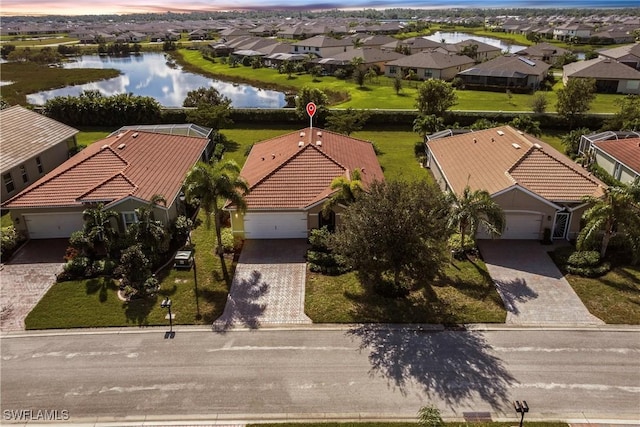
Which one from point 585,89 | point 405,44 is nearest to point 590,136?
point 585,89

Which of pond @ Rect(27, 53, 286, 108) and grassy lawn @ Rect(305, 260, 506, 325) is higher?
pond @ Rect(27, 53, 286, 108)

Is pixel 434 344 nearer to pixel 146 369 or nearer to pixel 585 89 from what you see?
pixel 146 369

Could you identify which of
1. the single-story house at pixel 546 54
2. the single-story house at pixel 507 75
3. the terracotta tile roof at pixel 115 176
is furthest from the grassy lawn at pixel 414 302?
the single-story house at pixel 546 54

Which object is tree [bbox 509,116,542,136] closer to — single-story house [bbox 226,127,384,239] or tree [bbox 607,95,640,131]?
tree [bbox 607,95,640,131]

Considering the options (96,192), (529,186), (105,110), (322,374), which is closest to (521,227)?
(529,186)

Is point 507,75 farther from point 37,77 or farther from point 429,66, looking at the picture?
point 37,77

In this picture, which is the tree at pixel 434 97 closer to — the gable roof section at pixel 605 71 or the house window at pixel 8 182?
the gable roof section at pixel 605 71

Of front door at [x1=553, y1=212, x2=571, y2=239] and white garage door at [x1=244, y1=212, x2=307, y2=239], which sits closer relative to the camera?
front door at [x1=553, y1=212, x2=571, y2=239]

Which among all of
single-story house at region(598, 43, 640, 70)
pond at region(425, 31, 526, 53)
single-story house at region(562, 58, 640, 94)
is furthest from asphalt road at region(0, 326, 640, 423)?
pond at region(425, 31, 526, 53)
